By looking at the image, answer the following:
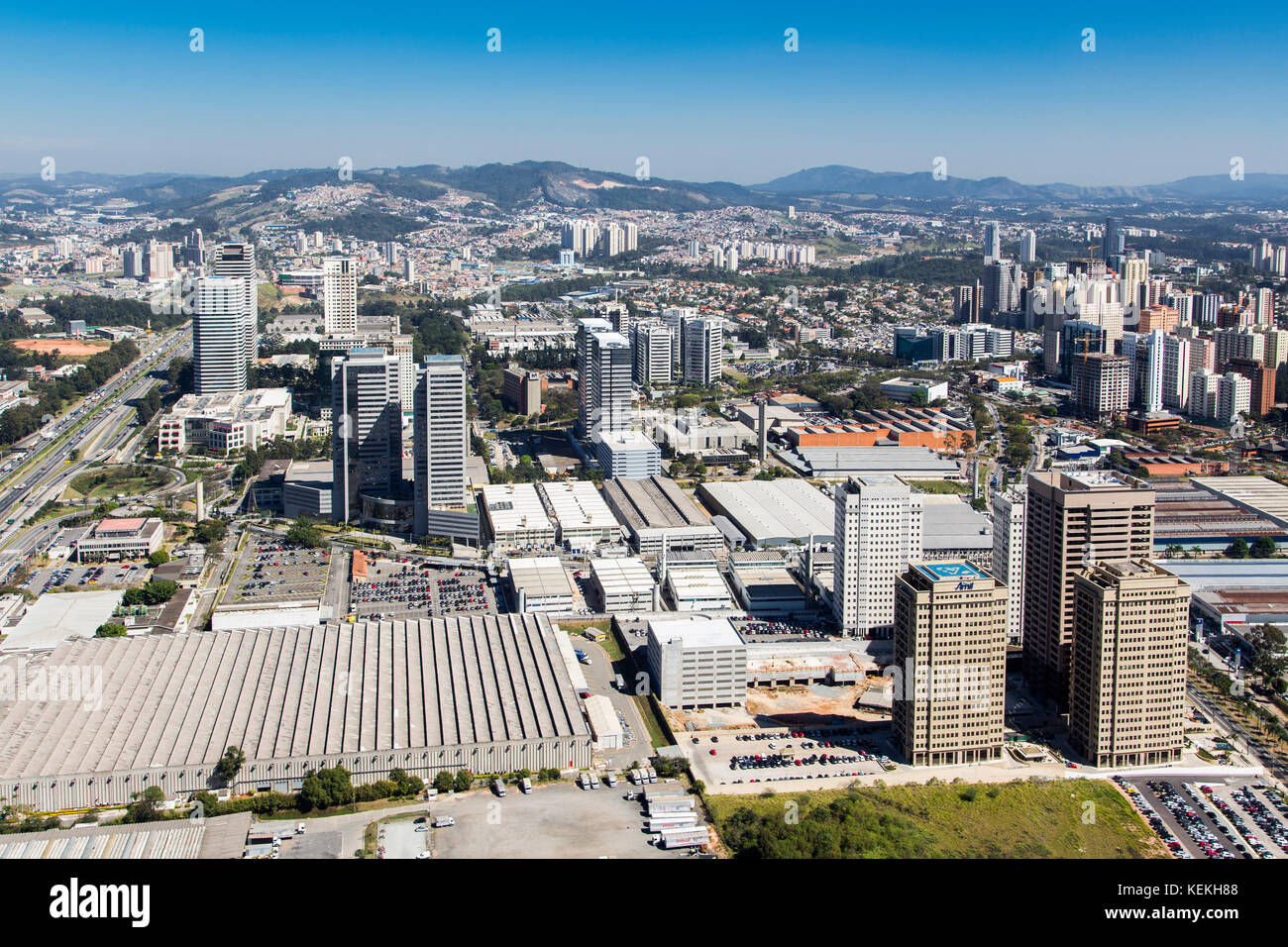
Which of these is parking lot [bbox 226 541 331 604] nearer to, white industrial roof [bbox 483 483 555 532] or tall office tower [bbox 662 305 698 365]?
white industrial roof [bbox 483 483 555 532]

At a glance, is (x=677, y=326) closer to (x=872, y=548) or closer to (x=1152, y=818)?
(x=872, y=548)

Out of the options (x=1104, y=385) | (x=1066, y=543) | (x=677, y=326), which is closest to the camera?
(x=1066, y=543)

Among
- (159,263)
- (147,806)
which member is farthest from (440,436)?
(159,263)

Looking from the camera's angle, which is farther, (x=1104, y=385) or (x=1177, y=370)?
(x=1177, y=370)

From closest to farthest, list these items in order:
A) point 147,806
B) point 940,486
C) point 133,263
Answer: point 147,806
point 940,486
point 133,263
